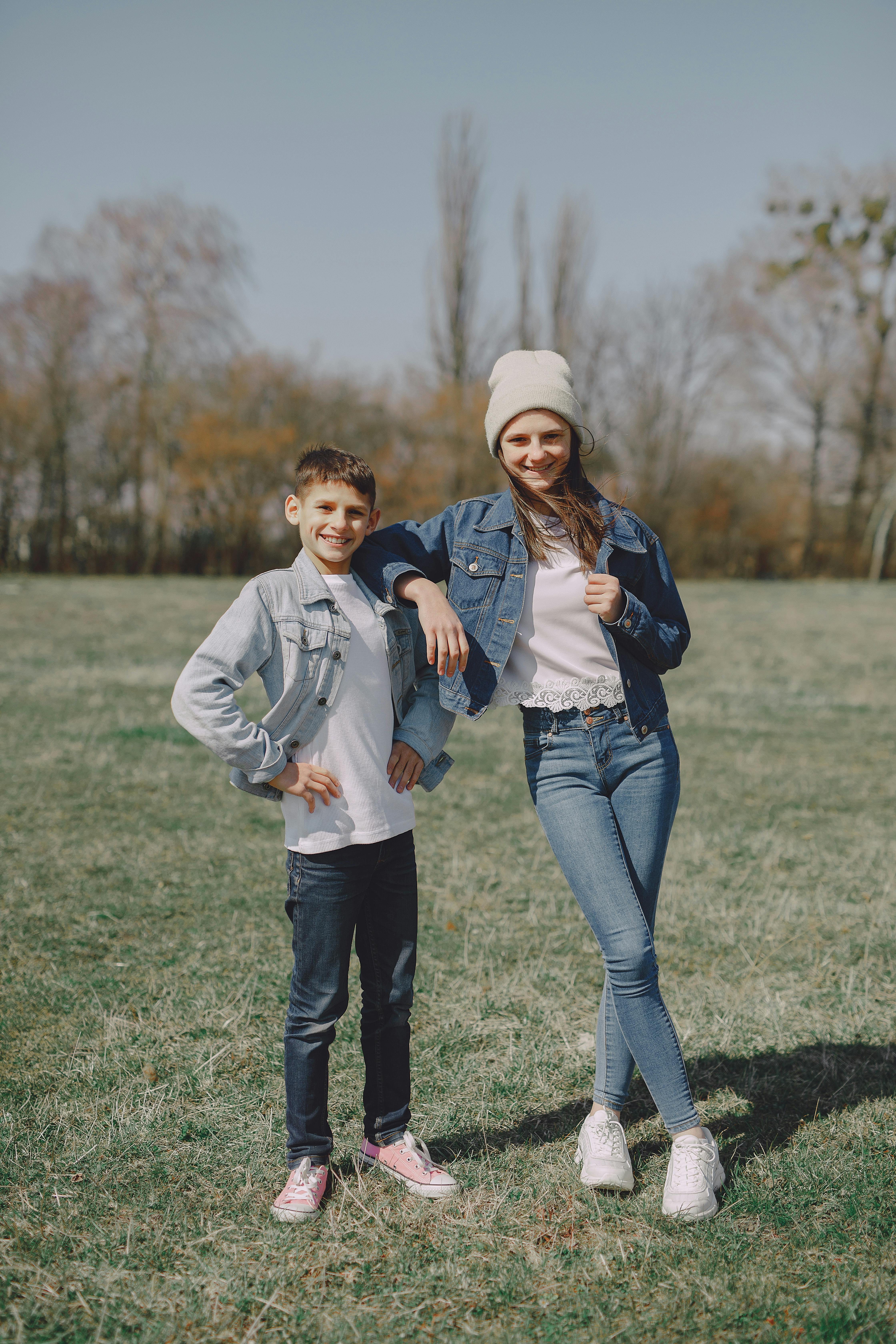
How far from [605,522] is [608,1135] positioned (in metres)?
1.63

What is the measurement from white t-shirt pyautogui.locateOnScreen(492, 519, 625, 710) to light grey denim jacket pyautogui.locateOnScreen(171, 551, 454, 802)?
23 cm

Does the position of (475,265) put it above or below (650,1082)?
above

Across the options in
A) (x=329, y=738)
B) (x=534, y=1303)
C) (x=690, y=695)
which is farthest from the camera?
(x=690, y=695)

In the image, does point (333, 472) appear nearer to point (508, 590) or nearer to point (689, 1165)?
point (508, 590)

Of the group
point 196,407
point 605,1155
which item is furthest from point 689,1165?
point 196,407

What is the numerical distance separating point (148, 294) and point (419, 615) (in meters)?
30.0

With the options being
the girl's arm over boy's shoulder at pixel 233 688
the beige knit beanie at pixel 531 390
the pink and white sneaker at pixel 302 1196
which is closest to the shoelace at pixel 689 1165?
the pink and white sneaker at pixel 302 1196

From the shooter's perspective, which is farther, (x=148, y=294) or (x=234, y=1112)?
(x=148, y=294)

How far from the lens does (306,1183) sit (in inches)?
101

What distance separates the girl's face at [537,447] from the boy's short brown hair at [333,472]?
0.37 metres

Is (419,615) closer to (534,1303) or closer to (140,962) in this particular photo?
(534,1303)

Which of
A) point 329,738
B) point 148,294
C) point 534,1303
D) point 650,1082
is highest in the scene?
point 148,294

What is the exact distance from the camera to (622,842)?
8.68 ft

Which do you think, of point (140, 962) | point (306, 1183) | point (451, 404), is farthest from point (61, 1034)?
point (451, 404)
